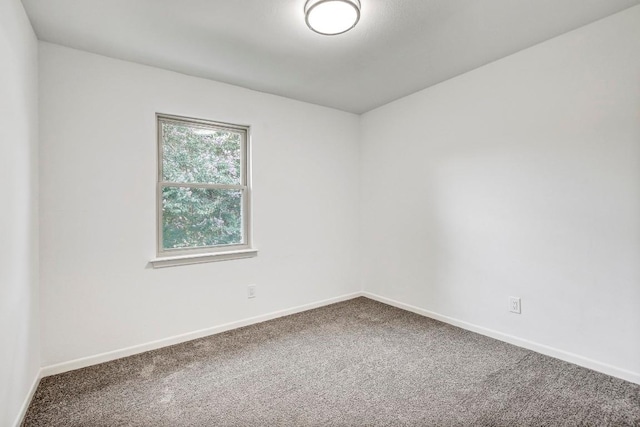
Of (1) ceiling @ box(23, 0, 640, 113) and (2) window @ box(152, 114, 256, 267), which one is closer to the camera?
(1) ceiling @ box(23, 0, 640, 113)

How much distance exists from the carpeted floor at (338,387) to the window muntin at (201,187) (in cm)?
95

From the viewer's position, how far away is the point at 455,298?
3055mm

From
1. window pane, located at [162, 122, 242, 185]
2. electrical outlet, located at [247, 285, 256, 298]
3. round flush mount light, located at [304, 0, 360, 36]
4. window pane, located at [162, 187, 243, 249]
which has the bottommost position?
electrical outlet, located at [247, 285, 256, 298]

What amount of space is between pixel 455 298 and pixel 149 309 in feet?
9.12

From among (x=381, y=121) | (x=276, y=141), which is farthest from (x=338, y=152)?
(x=276, y=141)

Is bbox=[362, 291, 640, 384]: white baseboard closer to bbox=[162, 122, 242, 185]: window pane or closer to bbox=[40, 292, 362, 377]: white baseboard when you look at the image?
bbox=[40, 292, 362, 377]: white baseboard

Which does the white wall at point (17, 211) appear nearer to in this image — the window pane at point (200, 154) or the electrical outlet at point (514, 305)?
the window pane at point (200, 154)

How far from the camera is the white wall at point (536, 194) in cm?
207

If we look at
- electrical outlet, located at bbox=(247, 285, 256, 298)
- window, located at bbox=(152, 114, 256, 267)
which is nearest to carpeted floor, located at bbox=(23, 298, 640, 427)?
electrical outlet, located at bbox=(247, 285, 256, 298)

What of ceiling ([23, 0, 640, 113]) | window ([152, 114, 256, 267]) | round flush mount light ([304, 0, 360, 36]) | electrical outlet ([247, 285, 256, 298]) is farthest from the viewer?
electrical outlet ([247, 285, 256, 298])

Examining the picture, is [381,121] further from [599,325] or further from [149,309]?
[149,309]

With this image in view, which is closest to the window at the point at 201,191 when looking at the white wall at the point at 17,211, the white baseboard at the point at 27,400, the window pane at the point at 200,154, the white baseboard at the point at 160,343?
the window pane at the point at 200,154

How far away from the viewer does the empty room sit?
6.15ft

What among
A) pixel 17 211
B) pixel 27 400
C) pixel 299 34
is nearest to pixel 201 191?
pixel 17 211
